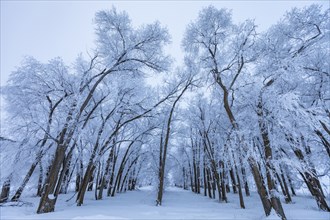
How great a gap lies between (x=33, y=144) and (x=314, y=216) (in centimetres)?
1359

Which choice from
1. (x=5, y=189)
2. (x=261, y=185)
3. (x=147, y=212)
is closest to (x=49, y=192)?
(x=147, y=212)

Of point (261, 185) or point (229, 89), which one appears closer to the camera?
point (261, 185)

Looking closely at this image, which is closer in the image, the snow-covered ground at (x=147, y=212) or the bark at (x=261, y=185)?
the snow-covered ground at (x=147, y=212)

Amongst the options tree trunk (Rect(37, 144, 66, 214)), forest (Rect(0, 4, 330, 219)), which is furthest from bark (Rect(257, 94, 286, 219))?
tree trunk (Rect(37, 144, 66, 214))

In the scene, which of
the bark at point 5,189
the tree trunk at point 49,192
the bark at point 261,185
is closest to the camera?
the bark at point 261,185

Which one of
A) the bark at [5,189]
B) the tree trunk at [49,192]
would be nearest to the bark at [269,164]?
the tree trunk at [49,192]

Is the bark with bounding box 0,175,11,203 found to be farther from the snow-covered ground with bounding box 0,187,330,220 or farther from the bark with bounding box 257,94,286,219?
the bark with bounding box 257,94,286,219

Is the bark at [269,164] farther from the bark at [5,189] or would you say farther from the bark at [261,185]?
the bark at [5,189]

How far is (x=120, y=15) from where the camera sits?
7.88 metres

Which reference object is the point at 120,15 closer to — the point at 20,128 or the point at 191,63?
the point at 191,63

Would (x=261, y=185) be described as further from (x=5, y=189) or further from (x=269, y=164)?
(x=5, y=189)

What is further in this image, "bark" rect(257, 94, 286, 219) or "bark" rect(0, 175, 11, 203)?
"bark" rect(0, 175, 11, 203)

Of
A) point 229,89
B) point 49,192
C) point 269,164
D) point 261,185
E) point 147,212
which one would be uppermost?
point 229,89

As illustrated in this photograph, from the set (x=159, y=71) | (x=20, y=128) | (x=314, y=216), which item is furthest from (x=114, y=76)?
(x=314, y=216)
